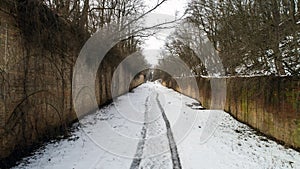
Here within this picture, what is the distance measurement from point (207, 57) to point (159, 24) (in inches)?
323

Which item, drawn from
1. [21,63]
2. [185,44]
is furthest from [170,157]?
[185,44]

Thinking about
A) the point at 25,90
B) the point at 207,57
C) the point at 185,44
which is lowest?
the point at 25,90

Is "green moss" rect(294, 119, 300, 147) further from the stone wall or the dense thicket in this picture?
the dense thicket

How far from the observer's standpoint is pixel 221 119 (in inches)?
388

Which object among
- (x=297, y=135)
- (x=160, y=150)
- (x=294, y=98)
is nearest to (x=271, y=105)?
(x=294, y=98)

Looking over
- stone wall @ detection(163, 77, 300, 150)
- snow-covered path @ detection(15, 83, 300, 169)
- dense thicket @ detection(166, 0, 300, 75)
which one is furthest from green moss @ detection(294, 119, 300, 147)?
dense thicket @ detection(166, 0, 300, 75)

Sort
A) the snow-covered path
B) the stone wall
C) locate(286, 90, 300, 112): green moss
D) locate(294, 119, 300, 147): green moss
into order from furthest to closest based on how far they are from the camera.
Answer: the stone wall, locate(286, 90, 300, 112): green moss, locate(294, 119, 300, 147): green moss, the snow-covered path

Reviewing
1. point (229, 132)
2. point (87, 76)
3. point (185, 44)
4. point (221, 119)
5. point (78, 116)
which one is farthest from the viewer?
point (185, 44)

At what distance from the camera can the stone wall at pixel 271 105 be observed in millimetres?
5520

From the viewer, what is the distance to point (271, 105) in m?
6.70

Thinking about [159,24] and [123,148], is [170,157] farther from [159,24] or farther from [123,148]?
[159,24]

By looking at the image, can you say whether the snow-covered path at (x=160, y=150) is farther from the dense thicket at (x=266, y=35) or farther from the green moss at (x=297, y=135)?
the dense thicket at (x=266, y=35)

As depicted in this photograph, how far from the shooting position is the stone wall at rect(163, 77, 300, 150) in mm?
5520

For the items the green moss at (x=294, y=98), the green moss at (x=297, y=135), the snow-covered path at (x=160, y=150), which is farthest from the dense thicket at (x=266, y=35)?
the snow-covered path at (x=160, y=150)
